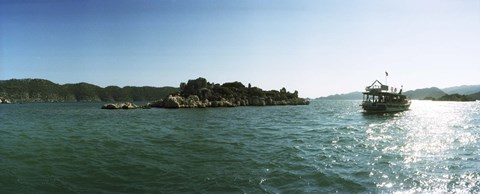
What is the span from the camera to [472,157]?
62.1ft

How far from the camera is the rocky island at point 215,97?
101m

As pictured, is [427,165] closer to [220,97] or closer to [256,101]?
[220,97]

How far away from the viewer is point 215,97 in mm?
116500

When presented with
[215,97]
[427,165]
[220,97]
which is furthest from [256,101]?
[427,165]

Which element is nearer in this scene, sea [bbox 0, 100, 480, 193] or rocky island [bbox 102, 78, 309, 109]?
sea [bbox 0, 100, 480, 193]

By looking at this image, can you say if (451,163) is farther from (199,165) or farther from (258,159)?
(199,165)

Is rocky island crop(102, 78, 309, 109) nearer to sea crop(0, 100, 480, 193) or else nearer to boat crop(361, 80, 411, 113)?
boat crop(361, 80, 411, 113)

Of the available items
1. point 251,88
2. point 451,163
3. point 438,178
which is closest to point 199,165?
point 438,178

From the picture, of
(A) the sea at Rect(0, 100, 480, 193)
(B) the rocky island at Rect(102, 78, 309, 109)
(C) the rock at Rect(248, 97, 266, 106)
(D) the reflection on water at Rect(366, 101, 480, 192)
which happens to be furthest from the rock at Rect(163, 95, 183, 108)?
(D) the reflection on water at Rect(366, 101, 480, 192)

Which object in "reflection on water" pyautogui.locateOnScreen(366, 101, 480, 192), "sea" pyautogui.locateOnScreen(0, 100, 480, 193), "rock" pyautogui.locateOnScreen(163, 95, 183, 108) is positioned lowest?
"reflection on water" pyautogui.locateOnScreen(366, 101, 480, 192)

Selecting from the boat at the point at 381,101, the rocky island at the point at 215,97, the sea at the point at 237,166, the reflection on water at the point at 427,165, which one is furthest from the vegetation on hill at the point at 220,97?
the reflection on water at the point at 427,165

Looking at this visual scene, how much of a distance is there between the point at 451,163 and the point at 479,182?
4.23 meters

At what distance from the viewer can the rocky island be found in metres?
101

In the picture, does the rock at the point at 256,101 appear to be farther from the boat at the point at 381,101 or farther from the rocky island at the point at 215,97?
the boat at the point at 381,101
